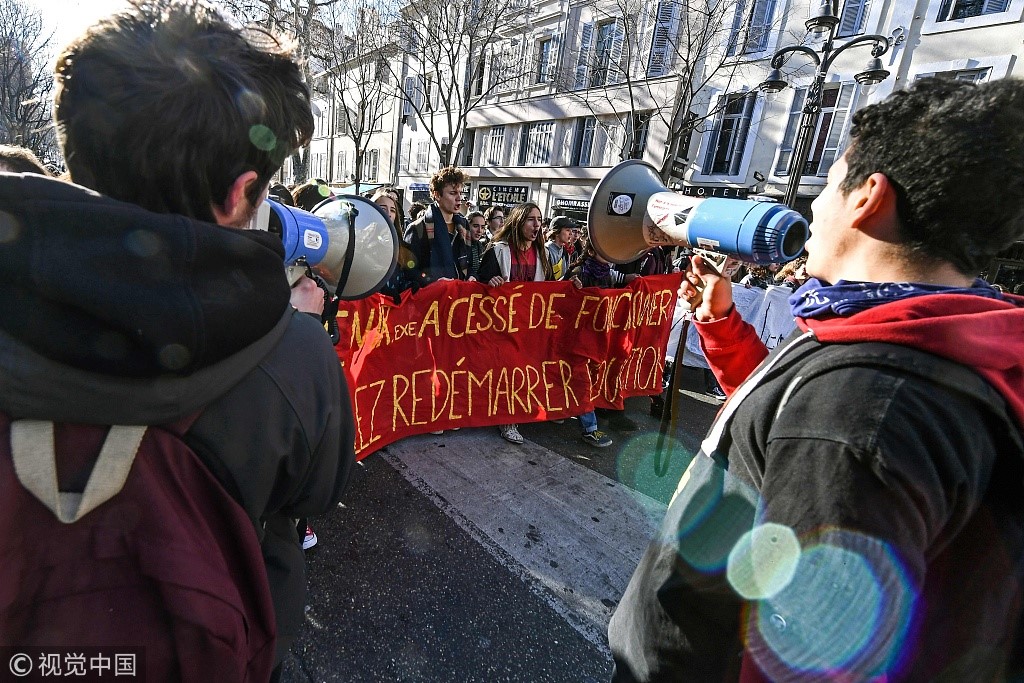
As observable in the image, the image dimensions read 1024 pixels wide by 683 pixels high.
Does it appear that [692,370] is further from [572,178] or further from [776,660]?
[572,178]

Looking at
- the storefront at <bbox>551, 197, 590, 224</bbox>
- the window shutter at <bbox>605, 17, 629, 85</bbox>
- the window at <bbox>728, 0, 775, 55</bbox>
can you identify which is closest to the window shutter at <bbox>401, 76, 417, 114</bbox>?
the storefront at <bbox>551, 197, 590, 224</bbox>

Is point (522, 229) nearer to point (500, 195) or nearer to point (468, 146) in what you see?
point (500, 195)

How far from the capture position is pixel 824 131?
14328 millimetres

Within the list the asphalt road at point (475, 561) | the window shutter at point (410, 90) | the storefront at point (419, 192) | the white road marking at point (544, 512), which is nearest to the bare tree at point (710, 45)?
the white road marking at point (544, 512)

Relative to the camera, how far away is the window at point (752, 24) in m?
14.4

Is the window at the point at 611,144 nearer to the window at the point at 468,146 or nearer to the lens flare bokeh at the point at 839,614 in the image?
the window at the point at 468,146

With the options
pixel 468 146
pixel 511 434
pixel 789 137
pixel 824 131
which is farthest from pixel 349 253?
pixel 468 146

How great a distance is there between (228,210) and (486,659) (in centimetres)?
195

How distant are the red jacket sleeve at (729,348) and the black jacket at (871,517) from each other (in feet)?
1.98

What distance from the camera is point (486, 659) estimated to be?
2.05 m

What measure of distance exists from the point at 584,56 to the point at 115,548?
72.5 ft

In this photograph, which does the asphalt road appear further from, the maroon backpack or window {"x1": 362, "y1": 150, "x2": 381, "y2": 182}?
window {"x1": 362, "y1": 150, "x2": 381, "y2": 182}

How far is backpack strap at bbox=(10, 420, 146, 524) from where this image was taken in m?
0.66

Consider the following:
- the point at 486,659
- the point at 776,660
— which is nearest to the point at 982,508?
the point at 776,660
